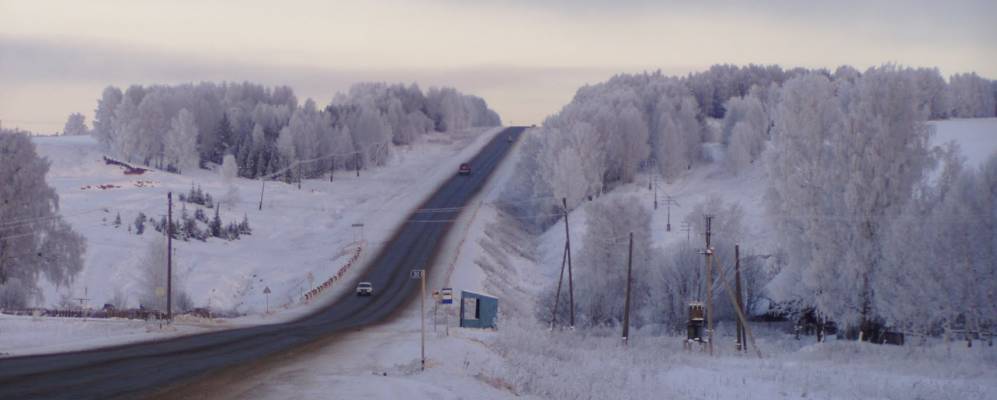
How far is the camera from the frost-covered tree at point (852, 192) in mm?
51219

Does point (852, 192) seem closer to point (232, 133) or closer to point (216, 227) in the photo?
point (216, 227)

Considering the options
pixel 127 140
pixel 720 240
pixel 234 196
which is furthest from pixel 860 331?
pixel 127 140

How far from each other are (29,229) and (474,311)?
82.5 ft

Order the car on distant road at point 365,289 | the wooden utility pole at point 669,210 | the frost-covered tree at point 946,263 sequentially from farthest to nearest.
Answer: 1. the wooden utility pole at point 669,210
2. the car on distant road at point 365,289
3. the frost-covered tree at point 946,263

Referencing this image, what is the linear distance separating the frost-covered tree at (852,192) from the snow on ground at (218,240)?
28.9m

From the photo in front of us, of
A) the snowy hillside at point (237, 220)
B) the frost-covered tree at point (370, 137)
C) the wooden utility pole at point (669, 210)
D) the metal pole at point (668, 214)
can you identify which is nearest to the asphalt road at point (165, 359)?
the snowy hillside at point (237, 220)

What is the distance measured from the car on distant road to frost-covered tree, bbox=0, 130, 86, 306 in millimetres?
19376

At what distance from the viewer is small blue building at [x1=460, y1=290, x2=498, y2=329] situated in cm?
5164

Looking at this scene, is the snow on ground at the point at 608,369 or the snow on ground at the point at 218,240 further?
the snow on ground at the point at 218,240

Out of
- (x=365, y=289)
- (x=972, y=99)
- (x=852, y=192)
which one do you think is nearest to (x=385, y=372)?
(x=852, y=192)

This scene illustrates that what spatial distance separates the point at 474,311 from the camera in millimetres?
51812

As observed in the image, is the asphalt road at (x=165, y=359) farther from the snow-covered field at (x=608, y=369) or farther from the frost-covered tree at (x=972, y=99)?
the frost-covered tree at (x=972, y=99)

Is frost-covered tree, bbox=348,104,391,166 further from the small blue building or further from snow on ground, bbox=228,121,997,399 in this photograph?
the small blue building

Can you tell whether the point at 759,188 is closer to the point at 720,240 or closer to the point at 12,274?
the point at 720,240
